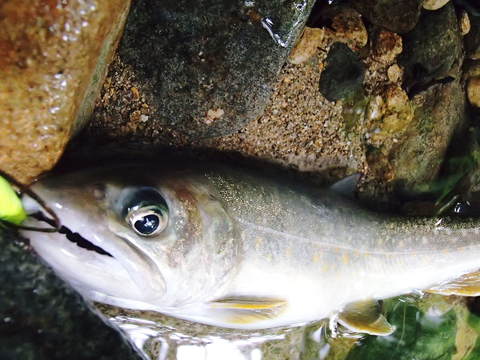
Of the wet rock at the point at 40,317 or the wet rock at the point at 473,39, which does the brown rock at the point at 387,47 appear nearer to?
the wet rock at the point at 473,39

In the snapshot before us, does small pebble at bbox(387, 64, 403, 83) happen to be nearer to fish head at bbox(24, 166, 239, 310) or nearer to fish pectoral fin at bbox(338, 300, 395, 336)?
fish pectoral fin at bbox(338, 300, 395, 336)

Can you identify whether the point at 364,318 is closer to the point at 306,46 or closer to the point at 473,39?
the point at 306,46

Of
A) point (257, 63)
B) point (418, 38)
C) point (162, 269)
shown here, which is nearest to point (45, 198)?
point (162, 269)

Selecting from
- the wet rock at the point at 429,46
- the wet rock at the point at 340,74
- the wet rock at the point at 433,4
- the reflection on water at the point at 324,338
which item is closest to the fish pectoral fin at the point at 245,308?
the reflection on water at the point at 324,338

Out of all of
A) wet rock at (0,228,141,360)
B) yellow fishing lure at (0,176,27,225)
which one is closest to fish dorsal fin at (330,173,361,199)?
wet rock at (0,228,141,360)

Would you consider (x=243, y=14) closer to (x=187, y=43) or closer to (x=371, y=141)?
(x=187, y=43)

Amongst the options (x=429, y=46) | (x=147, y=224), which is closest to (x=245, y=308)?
(x=147, y=224)

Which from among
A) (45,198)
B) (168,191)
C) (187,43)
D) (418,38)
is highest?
(418,38)
